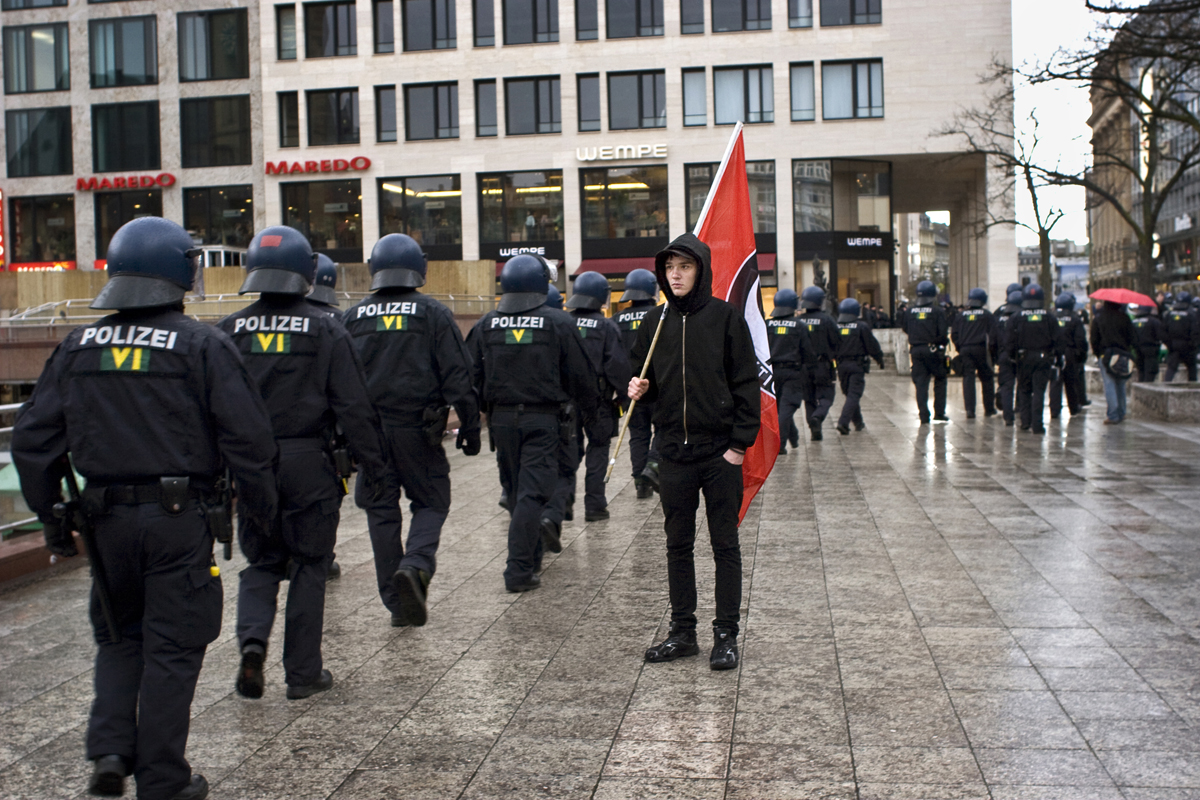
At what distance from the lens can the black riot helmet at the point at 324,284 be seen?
24.5ft

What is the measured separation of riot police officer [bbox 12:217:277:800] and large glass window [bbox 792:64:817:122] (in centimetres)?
4114

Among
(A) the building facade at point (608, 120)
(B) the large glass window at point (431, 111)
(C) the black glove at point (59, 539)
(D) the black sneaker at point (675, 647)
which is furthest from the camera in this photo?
(B) the large glass window at point (431, 111)

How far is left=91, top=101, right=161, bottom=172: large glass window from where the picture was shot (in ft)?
158

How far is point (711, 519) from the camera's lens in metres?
5.20

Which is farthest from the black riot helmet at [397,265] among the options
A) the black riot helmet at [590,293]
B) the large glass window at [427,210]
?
the large glass window at [427,210]

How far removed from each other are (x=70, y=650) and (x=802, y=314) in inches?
436

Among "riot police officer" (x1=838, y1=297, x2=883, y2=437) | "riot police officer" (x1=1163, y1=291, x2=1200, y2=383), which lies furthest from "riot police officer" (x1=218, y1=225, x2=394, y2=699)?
"riot police officer" (x1=1163, y1=291, x2=1200, y2=383)

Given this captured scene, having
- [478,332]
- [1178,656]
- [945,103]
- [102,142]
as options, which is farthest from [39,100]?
[1178,656]

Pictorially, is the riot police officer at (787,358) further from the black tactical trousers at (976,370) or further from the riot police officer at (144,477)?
the riot police officer at (144,477)

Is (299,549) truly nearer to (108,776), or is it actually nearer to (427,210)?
(108,776)

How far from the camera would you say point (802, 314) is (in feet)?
49.9

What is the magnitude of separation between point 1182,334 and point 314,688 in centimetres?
2079

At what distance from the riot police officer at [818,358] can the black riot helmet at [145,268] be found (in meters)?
11.2

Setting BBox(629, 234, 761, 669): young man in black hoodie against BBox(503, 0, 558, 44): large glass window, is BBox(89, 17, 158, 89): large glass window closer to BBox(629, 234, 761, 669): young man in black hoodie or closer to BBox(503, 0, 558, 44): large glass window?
BBox(503, 0, 558, 44): large glass window
